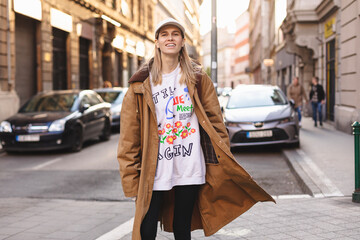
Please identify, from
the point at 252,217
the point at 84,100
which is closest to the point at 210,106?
the point at 252,217

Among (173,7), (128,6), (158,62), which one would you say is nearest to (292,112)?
(158,62)

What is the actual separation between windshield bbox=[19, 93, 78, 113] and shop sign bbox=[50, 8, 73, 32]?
Result: 9.29m

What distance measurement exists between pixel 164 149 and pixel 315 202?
321 centimetres

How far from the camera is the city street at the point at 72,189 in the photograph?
5.15 m

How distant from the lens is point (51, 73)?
830 inches

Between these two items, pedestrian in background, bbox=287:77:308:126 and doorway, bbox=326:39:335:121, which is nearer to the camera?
pedestrian in background, bbox=287:77:308:126

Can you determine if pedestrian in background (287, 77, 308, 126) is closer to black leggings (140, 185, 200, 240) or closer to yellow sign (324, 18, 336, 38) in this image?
yellow sign (324, 18, 336, 38)

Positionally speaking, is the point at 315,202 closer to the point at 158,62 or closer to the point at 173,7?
the point at 158,62

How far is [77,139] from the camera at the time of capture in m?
11.8

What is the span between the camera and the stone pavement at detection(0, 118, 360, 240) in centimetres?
445

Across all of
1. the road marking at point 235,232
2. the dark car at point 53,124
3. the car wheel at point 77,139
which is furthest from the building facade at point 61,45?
the road marking at point 235,232

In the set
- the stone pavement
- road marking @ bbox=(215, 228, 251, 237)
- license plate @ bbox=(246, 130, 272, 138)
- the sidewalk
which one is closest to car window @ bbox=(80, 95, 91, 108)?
license plate @ bbox=(246, 130, 272, 138)

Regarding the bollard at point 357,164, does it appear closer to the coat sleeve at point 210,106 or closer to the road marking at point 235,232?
the road marking at point 235,232

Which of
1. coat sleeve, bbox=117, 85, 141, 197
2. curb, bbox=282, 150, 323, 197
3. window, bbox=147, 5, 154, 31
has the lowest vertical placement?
curb, bbox=282, 150, 323, 197
